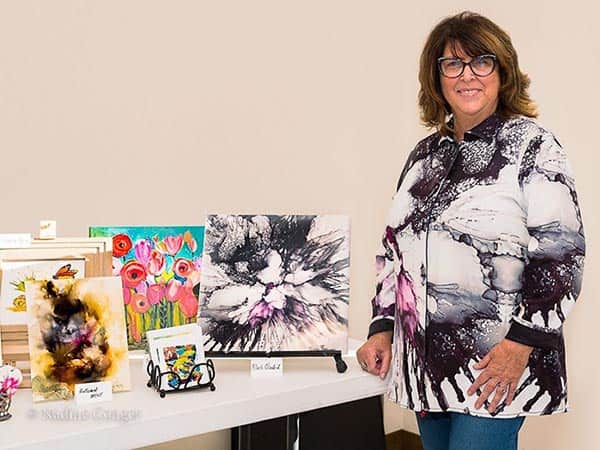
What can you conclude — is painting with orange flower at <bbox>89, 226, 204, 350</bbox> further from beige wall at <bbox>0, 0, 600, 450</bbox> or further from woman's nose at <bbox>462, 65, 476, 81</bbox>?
woman's nose at <bbox>462, 65, 476, 81</bbox>

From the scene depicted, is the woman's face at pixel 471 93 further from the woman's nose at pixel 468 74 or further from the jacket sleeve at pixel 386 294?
the jacket sleeve at pixel 386 294

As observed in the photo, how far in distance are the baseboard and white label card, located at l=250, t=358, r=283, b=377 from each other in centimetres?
144

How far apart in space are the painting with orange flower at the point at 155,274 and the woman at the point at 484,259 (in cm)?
54

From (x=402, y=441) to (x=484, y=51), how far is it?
6.27 ft

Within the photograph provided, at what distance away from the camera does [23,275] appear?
5.84 ft

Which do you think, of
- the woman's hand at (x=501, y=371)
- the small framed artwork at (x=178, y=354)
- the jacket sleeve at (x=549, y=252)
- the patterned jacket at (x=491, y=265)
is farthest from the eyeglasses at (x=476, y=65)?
the small framed artwork at (x=178, y=354)

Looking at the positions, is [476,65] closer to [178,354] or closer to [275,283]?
[275,283]

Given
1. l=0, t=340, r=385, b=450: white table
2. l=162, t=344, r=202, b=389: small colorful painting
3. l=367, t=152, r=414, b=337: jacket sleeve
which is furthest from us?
l=367, t=152, r=414, b=337: jacket sleeve

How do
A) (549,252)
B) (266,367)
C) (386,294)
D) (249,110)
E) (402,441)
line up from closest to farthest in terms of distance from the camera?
1. (549,252)
2. (266,367)
3. (386,294)
4. (249,110)
5. (402,441)

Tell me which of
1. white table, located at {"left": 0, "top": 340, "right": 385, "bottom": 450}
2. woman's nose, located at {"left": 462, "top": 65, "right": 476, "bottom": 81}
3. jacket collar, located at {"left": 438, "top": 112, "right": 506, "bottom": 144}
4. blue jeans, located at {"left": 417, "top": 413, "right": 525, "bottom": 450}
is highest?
woman's nose, located at {"left": 462, "top": 65, "right": 476, "bottom": 81}

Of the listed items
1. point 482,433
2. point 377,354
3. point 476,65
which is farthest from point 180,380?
point 476,65

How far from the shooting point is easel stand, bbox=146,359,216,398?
170 cm

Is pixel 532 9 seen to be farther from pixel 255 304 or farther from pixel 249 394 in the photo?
pixel 249 394

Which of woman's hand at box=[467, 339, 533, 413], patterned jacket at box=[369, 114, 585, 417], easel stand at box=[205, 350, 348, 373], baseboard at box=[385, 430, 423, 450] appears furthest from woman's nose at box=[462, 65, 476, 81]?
baseboard at box=[385, 430, 423, 450]
